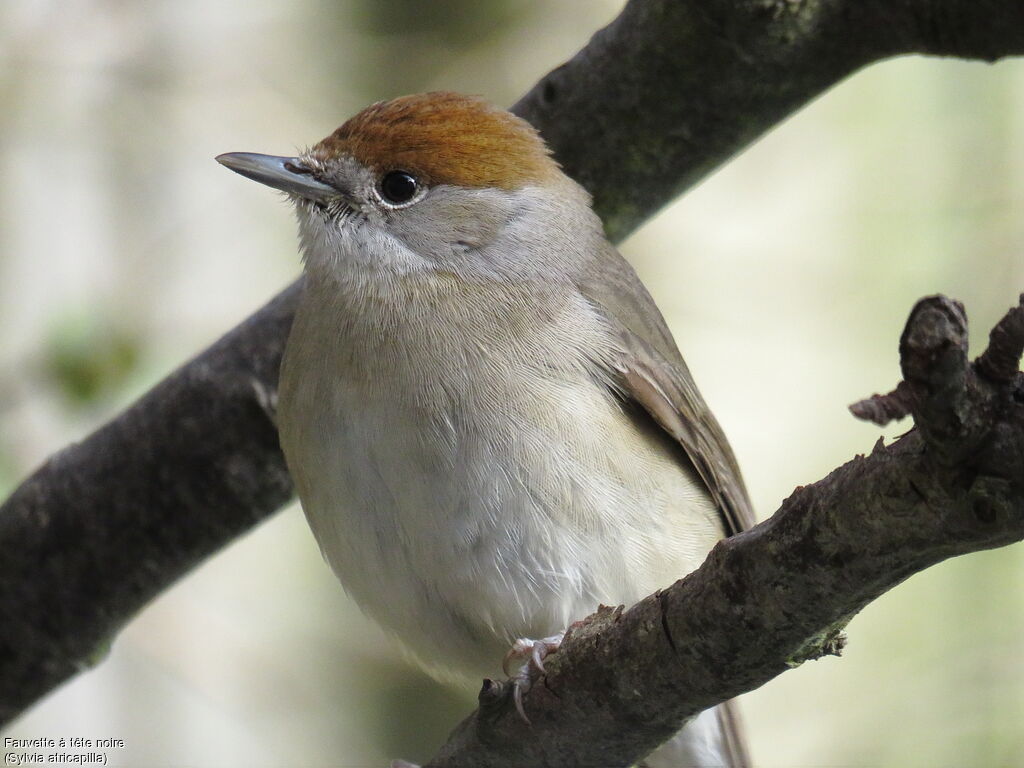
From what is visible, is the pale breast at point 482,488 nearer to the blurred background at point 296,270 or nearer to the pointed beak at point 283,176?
the pointed beak at point 283,176

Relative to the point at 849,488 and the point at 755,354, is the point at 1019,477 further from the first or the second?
the point at 755,354

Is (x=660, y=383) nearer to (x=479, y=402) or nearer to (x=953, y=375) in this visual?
(x=479, y=402)

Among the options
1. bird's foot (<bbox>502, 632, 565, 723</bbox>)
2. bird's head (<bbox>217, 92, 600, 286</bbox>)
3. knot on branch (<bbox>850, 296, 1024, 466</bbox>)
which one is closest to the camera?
knot on branch (<bbox>850, 296, 1024, 466</bbox>)

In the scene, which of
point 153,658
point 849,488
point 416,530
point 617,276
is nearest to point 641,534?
point 416,530

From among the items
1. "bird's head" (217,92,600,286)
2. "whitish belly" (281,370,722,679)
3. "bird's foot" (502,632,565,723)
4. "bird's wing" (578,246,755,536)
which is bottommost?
"bird's foot" (502,632,565,723)

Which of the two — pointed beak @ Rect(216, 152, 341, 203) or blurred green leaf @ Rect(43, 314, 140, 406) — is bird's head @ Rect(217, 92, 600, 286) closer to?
pointed beak @ Rect(216, 152, 341, 203)

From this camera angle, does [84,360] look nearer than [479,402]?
No

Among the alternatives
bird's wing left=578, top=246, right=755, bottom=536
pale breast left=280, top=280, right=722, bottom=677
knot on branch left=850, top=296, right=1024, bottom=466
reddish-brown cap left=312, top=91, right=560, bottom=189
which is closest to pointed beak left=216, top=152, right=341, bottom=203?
reddish-brown cap left=312, top=91, right=560, bottom=189

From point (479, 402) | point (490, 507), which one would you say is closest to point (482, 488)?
point (490, 507)
